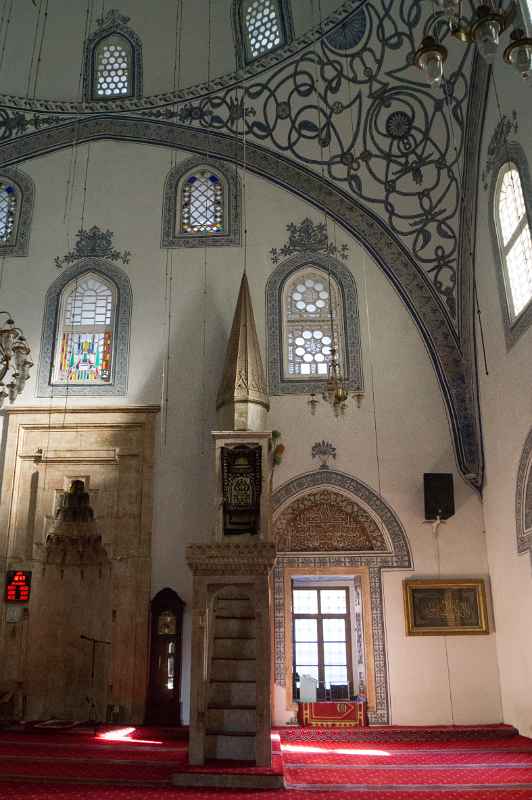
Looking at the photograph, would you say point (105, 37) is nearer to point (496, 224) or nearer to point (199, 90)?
point (199, 90)

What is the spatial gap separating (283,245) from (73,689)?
6.64 m

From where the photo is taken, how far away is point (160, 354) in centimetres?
1030

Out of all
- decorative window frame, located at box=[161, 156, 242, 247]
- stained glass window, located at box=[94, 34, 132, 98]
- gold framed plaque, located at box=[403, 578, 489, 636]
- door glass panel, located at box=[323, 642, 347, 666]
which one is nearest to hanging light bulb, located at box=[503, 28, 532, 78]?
gold framed plaque, located at box=[403, 578, 489, 636]

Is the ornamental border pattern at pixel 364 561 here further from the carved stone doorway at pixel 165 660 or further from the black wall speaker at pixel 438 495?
the carved stone doorway at pixel 165 660

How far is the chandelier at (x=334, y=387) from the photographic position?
26.6 feet

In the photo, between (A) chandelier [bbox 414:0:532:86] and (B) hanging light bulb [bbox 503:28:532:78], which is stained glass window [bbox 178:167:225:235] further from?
→ (B) hanging light bulb [bbox 503:28:532:78]

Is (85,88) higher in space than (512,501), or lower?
higher

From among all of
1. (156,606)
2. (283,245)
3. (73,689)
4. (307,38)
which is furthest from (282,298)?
(73,689)

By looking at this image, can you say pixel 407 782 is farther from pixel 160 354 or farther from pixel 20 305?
pixel 20 305

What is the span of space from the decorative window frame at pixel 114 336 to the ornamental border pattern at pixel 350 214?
2126mm

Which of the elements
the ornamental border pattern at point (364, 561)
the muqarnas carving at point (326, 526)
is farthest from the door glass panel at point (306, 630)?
the muqarnas carving at point (326, 526)

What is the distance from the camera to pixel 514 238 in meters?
8.54

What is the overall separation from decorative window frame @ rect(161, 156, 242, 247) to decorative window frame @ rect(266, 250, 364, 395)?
889mm

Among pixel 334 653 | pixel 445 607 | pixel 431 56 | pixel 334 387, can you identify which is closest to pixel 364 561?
pixel 445 607
